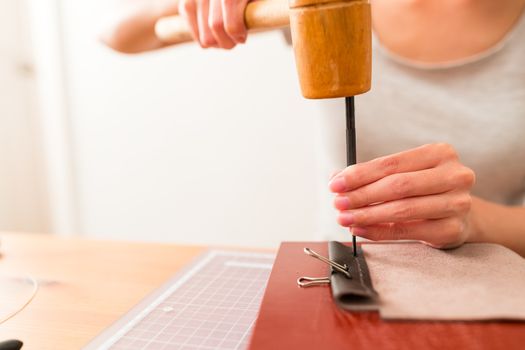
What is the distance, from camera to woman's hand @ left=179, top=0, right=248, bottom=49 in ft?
2.12

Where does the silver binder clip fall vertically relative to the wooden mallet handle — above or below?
below

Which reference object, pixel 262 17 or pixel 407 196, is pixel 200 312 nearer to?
pixel 407 196

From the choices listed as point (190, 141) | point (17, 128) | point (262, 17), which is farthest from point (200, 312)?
point (17, 128)

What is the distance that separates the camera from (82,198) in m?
2.17

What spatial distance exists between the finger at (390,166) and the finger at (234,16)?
0.27 meters

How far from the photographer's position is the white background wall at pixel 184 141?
69.8 inches

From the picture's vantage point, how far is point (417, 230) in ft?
1.79

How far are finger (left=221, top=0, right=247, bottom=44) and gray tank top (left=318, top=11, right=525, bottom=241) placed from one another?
1.13ft

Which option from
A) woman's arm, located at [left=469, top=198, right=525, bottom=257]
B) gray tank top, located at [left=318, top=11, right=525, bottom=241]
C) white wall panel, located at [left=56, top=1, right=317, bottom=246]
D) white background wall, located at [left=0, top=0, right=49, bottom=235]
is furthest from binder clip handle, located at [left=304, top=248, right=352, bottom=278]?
white background wall, located at [left=0, top=0, right=49, bottom=235]

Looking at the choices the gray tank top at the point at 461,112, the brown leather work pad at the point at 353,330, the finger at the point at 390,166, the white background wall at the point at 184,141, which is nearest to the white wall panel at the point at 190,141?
the white background wall at the point at 184,141

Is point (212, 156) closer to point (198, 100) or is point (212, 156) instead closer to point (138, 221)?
point (198, 100)

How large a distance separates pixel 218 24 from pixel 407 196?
346 millimetres

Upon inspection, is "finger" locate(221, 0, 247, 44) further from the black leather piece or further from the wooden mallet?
the black leather piece

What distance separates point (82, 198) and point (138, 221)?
0.99 ft
